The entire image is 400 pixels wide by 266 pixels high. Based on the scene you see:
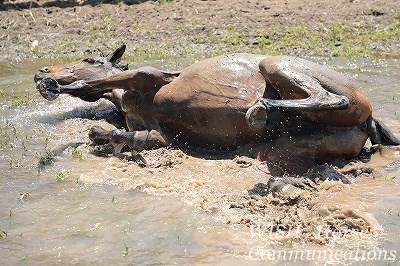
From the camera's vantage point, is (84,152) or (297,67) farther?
(84,152)

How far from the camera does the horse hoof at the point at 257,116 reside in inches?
207

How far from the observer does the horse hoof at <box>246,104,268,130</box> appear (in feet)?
17.3

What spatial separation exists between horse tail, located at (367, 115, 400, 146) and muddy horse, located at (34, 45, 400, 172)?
11 millimetres

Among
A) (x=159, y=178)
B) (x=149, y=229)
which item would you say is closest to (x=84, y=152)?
(x=159, y=178)

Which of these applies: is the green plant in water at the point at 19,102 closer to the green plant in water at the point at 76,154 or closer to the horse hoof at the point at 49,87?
the horse hoof at the point at 49,87

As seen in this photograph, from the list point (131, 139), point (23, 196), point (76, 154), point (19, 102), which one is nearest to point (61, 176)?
point (23, 196)

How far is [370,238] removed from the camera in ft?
14.1

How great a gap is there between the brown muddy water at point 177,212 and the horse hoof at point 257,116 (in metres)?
0.62

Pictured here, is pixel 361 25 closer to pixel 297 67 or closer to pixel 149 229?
pixel 297 67

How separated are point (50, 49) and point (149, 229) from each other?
33.1 feet

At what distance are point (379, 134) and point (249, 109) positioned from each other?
1.79m

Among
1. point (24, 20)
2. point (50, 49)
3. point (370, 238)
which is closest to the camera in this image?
point (370, 238)

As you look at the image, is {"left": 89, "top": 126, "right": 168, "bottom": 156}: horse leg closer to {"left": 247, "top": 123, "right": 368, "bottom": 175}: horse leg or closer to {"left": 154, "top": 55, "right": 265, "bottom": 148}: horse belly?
{"left": 154, "top": 55, "right": 265, "bottom": 148}: horse belly

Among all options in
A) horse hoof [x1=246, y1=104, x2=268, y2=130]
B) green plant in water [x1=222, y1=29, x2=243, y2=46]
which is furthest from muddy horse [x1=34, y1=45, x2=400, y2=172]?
green plant in water [x1=222, y1=29, x2=243, y2=46]
